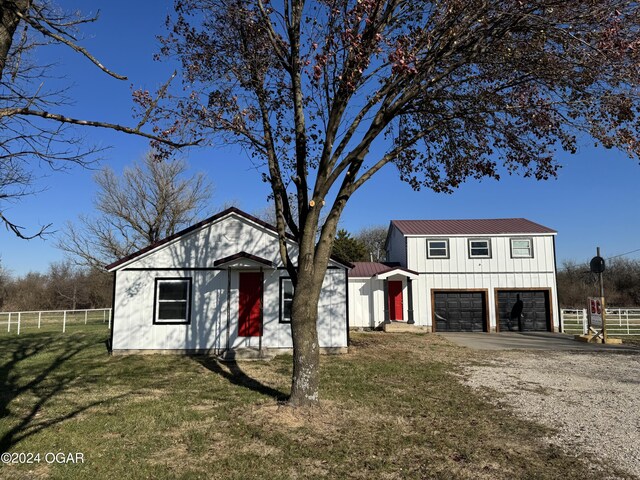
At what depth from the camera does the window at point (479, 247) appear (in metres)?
21.8

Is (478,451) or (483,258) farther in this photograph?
(483,258)

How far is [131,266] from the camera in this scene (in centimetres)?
1300

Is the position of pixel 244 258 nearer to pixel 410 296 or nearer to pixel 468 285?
pixel 410 296

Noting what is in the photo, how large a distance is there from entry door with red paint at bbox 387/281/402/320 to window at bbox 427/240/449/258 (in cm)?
215

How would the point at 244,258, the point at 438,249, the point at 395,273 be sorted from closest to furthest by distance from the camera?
the point at 244,258 → the point at 395,273 → the point at 438,249

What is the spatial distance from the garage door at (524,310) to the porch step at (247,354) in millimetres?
13488

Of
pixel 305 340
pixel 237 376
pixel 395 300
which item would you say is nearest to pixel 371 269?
pixel 395 300

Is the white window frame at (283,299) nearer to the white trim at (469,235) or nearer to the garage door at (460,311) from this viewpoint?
the white trim at (469,235)

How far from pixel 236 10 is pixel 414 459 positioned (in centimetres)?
679

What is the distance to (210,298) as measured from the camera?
12945mm

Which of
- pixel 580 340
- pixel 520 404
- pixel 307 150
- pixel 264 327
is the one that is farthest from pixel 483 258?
pixel 307 150

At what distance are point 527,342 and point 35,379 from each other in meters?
15.7

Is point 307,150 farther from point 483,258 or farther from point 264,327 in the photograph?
point 483,258

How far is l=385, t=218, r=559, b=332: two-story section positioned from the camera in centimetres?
2131
